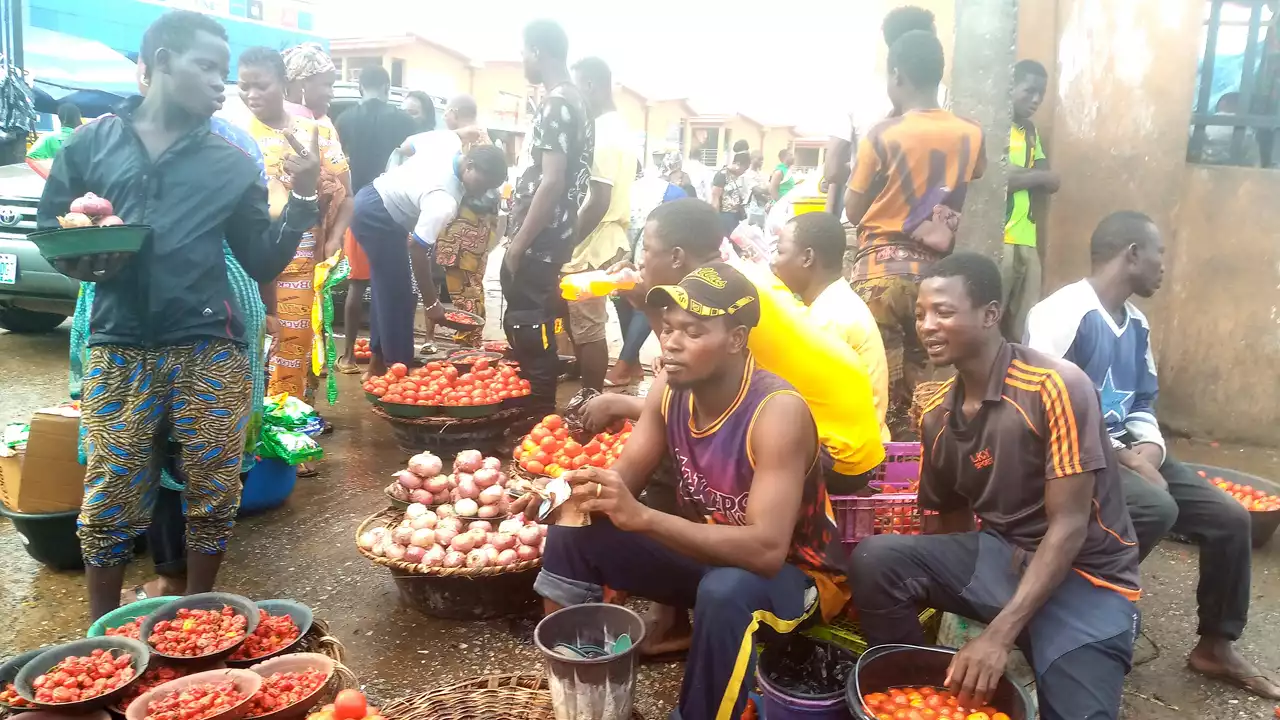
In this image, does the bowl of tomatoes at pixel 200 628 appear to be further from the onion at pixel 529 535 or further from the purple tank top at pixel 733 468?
the purple tank top at pixel 733 468

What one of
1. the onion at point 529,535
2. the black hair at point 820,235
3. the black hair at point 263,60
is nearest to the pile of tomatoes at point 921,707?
the onion at point 529,535

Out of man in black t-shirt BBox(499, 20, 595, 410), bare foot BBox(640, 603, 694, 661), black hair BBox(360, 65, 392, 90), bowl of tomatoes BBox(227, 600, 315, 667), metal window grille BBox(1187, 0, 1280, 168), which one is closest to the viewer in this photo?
bowl of tomatoes BBox(227, 600, 315, 667)

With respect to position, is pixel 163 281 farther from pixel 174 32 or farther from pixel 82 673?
pixel 82 673

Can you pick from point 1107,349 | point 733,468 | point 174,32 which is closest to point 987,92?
point 1107,349

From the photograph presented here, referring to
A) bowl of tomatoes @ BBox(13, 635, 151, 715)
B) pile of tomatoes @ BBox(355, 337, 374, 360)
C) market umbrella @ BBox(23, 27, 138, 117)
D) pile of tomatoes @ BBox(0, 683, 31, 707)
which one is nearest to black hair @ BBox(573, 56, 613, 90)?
pile of tomatoes @ BBox(355, 337, 374, 360)

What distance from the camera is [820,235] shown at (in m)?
3.84

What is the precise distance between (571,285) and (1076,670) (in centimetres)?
279

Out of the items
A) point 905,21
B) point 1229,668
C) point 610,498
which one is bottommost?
point 1229,668

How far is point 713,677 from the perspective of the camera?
2512 mm

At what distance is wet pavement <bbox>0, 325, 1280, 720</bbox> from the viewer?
127 inches

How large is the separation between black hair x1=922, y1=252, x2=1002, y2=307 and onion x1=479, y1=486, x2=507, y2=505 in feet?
7.02

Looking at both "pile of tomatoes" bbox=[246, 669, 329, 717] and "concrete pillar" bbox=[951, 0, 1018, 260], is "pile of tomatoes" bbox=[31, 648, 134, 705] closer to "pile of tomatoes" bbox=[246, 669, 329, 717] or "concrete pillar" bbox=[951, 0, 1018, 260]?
"pile of tomatoes" bbox=[246, 669, 329, 717]

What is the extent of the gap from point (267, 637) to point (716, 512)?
1571 mm

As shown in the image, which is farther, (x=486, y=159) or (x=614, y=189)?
(x=486, y=159)
